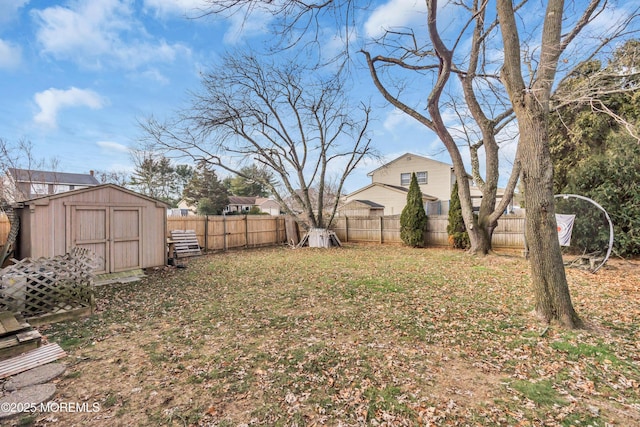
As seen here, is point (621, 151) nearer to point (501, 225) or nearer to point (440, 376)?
point (501, 225)

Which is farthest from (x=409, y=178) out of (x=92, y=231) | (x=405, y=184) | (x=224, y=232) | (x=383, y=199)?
(x=92, y=231)

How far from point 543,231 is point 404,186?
1805 centimetres

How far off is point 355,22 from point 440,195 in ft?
58.6

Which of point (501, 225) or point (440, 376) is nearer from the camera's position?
point (440, 376)

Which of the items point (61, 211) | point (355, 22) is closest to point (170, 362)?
point (355, 22)

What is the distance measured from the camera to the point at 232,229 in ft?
39.3

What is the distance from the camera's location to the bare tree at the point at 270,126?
1123 centimetres

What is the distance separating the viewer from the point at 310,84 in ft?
37.0

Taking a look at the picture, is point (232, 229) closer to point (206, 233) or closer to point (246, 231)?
point (246, 231)

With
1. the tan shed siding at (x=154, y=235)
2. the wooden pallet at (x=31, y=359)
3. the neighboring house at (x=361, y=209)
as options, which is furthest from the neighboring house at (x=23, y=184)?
the neighboring house at (x=361, y=209)

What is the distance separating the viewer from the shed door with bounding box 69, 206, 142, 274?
636 cm

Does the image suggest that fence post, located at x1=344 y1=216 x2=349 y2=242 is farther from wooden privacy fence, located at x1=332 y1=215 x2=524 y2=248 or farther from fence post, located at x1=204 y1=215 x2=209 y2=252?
fence post, located at x1=204 y1=215 x2=209 y2=252

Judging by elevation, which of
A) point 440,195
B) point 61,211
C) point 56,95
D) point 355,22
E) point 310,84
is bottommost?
point 61,211

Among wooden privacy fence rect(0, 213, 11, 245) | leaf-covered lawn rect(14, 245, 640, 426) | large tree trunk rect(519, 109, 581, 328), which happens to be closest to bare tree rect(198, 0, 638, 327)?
large tree trunk rect(519, 109, 581, 328)
